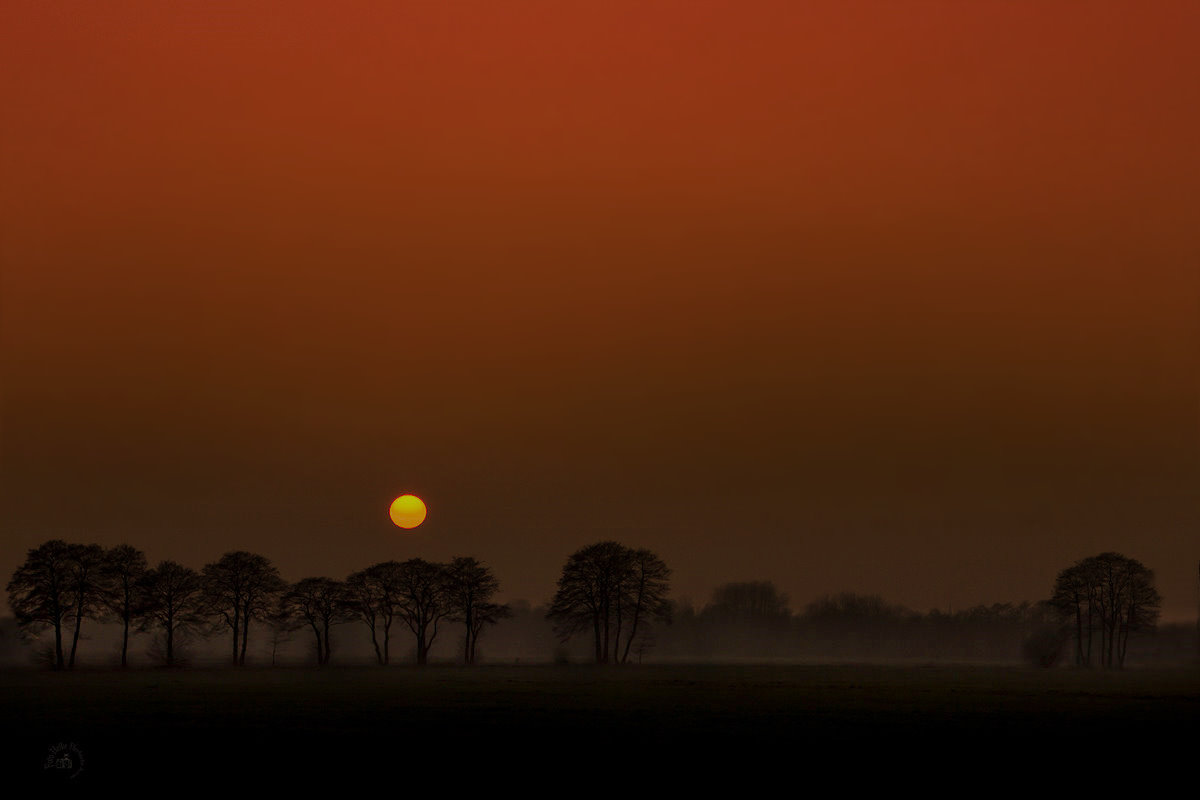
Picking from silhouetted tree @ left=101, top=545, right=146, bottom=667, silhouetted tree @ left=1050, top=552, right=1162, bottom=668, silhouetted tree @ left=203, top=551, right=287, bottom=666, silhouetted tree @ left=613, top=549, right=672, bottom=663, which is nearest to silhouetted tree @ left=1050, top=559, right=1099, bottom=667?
silhouetted tree @ left=1050, top=552, right=1162, bottom=668

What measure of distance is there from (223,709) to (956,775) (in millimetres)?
40608

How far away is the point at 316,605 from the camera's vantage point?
153m

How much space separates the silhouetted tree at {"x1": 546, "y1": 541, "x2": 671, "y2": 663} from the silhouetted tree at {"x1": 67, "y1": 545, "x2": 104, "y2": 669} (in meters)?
53.5

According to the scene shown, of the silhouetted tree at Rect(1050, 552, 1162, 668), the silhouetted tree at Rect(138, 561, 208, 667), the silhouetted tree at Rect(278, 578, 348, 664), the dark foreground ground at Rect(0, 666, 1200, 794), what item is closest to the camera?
the dark foreground ground at Rect(0, 666, 1200, 794)

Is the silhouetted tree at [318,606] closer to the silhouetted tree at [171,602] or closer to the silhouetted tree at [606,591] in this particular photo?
the silhouetted tree at [171,602]

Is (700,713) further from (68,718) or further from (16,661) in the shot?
(16,661)

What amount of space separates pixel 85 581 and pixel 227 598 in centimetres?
1642

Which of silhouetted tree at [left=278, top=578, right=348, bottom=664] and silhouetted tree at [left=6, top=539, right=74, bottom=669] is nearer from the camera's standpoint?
silhouetted tree at [left=6, top=539, right=74, bottom=669]

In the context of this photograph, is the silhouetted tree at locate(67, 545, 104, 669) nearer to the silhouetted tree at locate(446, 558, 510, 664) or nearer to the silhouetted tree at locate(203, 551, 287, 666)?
the silhouetted tree at locate(203, 551, 287, 666)

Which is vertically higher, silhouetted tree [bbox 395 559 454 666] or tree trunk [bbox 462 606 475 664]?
silhouetted tree [bbox 395 559 454 666]

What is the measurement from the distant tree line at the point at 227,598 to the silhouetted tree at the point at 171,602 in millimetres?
117

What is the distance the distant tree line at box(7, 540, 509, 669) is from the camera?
134 metres

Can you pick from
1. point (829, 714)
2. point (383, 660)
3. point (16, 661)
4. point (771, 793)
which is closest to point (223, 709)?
point (829, 714)

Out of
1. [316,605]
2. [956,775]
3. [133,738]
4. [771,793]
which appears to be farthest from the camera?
[316,605]
